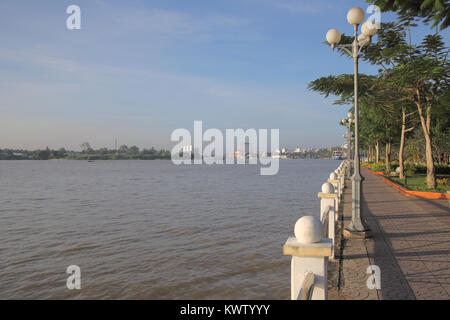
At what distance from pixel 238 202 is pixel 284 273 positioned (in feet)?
42.4

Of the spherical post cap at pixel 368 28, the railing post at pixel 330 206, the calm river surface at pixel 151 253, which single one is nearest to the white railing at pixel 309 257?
the calm river surface at pixel 151 253

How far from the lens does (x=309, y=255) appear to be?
10.7ft

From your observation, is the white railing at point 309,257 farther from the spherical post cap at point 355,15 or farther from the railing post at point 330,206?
the spherical post cap at point 355,15

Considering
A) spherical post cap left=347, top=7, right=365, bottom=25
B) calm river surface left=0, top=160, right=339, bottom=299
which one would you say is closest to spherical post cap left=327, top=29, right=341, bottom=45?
spherical post cap left=347, top=7, right=365, bottom=25

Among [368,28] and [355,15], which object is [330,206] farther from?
[355,15]

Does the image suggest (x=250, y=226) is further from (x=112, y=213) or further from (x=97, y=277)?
(x=112, y=213)

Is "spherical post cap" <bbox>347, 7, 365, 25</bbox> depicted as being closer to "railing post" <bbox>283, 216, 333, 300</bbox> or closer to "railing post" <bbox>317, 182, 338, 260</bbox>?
"railing post" <bbox>317, 182, 338, 260</bbox>


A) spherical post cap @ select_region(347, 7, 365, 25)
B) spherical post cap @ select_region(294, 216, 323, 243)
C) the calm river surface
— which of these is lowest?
the calm river surface

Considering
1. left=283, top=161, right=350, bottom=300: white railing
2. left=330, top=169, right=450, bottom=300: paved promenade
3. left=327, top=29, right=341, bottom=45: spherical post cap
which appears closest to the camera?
left=283, top=161, right=350, bottom=300: white railing

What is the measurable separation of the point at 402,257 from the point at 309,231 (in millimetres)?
4736

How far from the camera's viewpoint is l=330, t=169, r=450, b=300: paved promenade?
5.24 metres

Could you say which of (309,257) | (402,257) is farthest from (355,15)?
(309,257)
